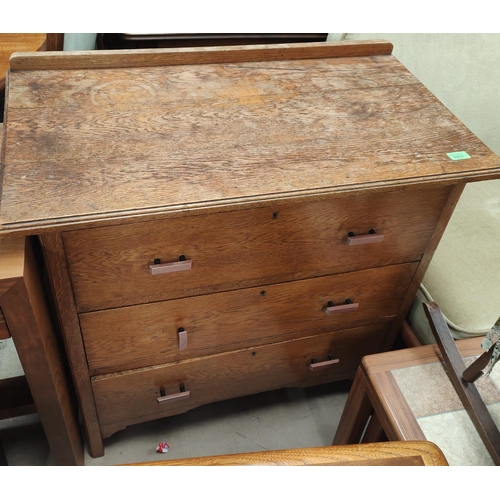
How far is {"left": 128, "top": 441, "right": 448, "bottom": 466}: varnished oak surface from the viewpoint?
57cm

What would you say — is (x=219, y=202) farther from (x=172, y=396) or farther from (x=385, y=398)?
(x=172, y=396)

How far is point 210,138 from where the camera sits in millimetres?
1020

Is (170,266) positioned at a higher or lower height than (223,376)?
higher

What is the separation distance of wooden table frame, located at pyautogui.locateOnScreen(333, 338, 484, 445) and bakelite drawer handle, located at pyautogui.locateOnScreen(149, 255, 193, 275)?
42 cm

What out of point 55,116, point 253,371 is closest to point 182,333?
point 253,371

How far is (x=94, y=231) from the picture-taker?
0.91 metres

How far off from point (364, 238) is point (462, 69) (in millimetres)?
769

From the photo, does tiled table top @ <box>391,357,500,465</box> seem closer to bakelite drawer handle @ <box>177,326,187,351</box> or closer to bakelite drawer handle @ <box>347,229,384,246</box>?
bakelite drawer handle @ <box>347,229,384,246</box>

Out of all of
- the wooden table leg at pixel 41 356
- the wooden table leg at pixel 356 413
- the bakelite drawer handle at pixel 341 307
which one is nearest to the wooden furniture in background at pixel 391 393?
the wooden table leg at pixel 356 413

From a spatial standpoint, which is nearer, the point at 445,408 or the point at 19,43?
the point at 445,408

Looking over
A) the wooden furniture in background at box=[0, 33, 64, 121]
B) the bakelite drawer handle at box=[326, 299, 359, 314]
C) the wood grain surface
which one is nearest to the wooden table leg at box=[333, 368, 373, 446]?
the bakelite drawer handle at box=[326, 299, 359, 314]

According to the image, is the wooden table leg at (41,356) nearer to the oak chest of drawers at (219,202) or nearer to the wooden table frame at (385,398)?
the oak chest of drawers at (219,202)

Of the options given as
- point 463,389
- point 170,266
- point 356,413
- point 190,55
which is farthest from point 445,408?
point 190,55
